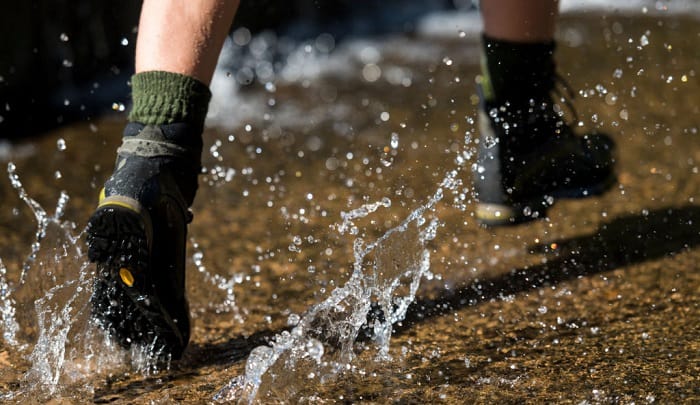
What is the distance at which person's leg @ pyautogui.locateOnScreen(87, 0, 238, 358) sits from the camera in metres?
1.56

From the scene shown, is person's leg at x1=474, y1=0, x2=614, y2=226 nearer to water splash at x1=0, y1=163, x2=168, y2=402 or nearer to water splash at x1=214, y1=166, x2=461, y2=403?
water splash at x1=214, y1=166, x2=461, y2=403

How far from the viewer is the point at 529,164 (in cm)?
206

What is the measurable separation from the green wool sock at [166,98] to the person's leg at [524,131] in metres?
0.71

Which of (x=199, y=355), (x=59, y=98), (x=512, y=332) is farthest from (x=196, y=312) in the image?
(x=59, y=98)

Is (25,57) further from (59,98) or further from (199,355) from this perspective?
(199,355)

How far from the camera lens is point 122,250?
5.03 ft

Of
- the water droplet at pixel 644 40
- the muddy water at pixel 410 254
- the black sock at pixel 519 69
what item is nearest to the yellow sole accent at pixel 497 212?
the muddy water at pixel 410 254

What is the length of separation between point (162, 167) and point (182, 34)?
23 cm

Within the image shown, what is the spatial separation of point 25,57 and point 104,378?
2.30 m

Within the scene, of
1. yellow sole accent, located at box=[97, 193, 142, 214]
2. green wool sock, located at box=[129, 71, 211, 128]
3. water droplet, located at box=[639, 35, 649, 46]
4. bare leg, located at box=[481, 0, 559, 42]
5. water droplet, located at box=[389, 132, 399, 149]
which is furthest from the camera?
water droplet, located at box=[639, 35, 649, 46]

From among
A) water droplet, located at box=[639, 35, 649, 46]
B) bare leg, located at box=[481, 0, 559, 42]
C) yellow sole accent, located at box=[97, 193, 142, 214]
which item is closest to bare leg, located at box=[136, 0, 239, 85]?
yellow sole accent, located at box=[97, 193, 142, 214]

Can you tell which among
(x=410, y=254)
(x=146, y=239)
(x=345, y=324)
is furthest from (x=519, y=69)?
(x=146, y=239)

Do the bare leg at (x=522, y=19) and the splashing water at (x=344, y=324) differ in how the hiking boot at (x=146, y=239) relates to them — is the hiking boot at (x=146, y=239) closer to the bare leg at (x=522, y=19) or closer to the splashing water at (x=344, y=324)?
the splashing water at (x=344, y=324)

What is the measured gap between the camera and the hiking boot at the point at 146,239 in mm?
1529
